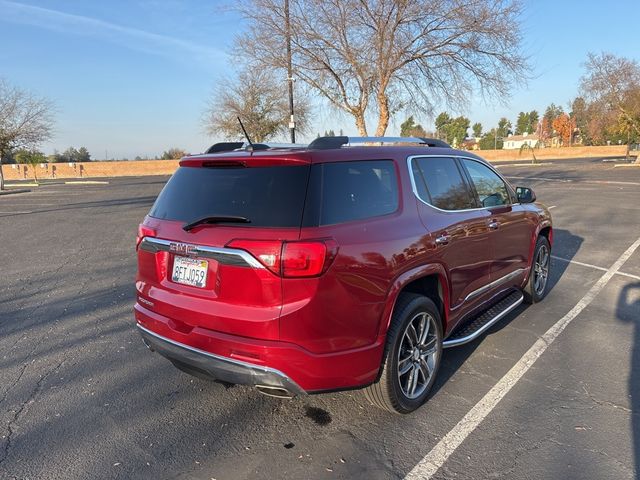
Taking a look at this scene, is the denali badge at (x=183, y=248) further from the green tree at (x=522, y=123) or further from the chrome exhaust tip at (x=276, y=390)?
the green tree at (x=522, y=123)

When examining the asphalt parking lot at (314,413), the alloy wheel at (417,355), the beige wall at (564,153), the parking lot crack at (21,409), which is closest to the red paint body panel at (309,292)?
the alloy wheel at (417,355)

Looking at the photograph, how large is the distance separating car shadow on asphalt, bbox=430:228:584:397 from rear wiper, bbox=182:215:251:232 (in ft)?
6.40

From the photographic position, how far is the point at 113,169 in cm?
5194

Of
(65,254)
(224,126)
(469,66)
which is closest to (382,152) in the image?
(65,254)

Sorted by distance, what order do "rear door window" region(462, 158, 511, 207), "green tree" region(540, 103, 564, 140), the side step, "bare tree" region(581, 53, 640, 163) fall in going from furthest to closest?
"green tree" region(540, 103, 564, 140), "bare tree" region(581, 53, 640, 163), "rear door window" region(462, 158, 511, 207), the side step

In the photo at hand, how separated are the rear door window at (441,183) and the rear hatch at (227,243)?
1.13m

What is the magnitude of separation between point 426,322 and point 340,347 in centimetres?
91

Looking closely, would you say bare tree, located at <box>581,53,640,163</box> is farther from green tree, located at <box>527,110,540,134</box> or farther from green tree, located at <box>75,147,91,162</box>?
green tree, located at <box>527,110,540,134</box>

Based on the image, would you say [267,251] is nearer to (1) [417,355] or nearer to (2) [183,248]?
(2) [183,248]

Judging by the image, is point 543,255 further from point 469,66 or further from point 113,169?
point 113,169

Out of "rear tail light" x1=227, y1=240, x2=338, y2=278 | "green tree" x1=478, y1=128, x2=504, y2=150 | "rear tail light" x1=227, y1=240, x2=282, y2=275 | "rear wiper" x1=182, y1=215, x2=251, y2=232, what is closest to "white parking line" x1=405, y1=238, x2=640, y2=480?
"rear tail light" x1=227, y1=240, x2=338, y2=278

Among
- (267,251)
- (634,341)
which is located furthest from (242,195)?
(634,341)

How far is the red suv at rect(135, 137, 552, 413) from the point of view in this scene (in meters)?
2.54

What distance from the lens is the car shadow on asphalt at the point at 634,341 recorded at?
285cm
